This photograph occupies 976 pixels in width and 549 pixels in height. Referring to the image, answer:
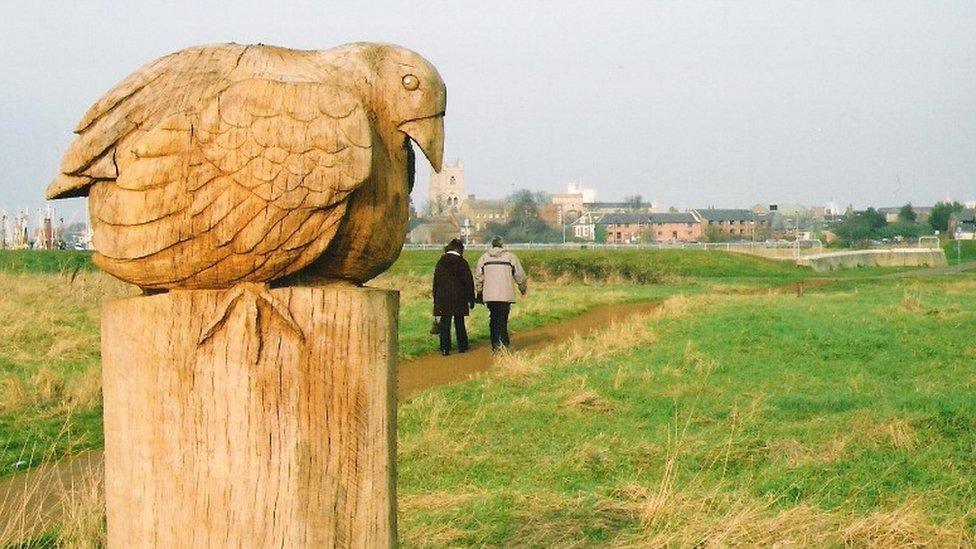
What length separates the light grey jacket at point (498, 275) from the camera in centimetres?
1484

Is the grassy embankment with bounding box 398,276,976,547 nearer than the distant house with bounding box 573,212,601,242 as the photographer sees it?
Yes

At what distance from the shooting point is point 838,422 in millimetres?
8625

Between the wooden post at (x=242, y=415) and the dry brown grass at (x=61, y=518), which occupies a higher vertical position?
the wooden post at (x=242, y=415)

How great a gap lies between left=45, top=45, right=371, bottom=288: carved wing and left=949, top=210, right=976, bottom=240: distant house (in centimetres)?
11490

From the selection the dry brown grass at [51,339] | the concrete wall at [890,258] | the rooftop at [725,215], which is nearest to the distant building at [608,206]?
the rooftop at [725,215]

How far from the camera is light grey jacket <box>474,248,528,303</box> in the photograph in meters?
14.8

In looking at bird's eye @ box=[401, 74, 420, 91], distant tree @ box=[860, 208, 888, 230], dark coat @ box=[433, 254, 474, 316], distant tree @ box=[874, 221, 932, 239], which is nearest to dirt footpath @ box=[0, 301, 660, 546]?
dark coat @ box=[433, 254, 474, 316]

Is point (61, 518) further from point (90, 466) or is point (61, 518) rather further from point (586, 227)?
point (586, 227)

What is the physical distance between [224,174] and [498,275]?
12.1m

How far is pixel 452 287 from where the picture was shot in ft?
49.5

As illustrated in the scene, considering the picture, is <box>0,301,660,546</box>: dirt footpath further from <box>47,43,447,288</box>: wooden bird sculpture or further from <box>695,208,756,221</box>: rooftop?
<box>695,208,756,221</box>: rooftop

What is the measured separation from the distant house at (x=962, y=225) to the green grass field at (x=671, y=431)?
100 m

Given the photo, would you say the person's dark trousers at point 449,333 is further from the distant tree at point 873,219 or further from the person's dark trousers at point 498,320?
the distant tree at point 873,219

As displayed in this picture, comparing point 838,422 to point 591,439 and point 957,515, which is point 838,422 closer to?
point 591,439
